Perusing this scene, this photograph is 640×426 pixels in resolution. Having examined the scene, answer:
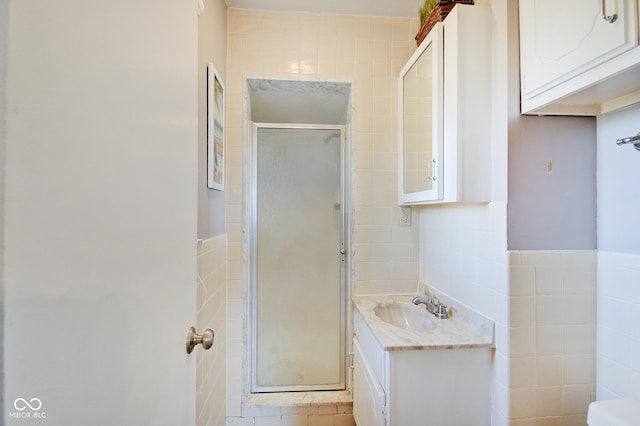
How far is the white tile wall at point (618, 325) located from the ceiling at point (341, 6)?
1.63 meters

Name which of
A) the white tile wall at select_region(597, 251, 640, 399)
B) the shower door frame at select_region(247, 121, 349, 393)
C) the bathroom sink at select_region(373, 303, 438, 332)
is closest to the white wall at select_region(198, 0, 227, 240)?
the shower door frame at select_region(247, 121, 349, 393)

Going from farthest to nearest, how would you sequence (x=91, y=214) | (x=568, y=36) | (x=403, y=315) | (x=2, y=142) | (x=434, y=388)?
1. (x=403, y=315)
2. (x=434, y=388)
3. (x=568, y=36)
4. (x=91, y=214)
5. (x=2, y=142)

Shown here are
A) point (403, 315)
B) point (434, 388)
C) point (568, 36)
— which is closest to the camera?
point (568, 36)

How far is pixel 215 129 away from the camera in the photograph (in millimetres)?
1437

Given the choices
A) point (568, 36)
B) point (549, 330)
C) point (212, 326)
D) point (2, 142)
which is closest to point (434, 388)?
point (549, 330)

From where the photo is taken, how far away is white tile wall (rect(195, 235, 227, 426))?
122cm

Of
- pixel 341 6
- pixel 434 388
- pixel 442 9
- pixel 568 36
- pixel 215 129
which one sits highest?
pixel 341 6

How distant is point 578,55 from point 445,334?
108 centimetres

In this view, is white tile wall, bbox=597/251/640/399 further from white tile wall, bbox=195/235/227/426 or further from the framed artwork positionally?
the framed artwork

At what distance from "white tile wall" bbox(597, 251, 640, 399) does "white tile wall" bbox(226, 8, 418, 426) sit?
2.98 ft

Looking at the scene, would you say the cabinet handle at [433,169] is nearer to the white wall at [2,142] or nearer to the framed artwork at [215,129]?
the framed artwork at [215,129]

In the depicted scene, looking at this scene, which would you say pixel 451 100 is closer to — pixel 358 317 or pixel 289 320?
pixel 358 317

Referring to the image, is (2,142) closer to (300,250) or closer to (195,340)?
(195,340)

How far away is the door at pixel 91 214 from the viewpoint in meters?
0.28
